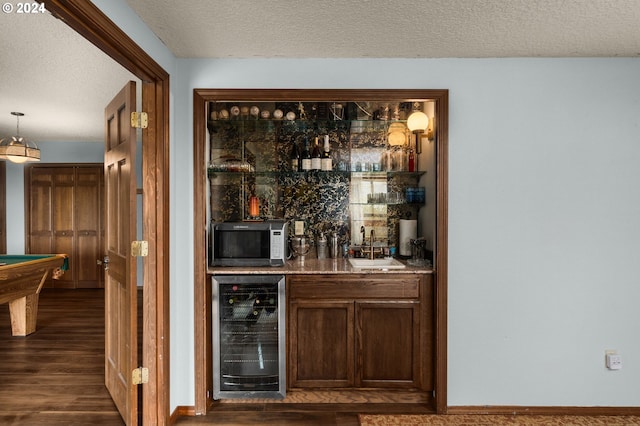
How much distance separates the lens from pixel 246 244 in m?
2.81

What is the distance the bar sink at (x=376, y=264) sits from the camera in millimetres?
2721

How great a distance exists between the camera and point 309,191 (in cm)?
353

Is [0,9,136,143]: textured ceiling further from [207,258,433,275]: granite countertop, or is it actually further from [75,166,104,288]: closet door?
[207,258,433,275]: granite countertop

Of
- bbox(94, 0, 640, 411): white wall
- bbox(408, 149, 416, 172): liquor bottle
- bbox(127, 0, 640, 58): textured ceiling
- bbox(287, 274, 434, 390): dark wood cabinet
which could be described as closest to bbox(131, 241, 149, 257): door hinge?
bbox(94, 0, 640, 411): white wall

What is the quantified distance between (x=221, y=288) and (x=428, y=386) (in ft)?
5.46

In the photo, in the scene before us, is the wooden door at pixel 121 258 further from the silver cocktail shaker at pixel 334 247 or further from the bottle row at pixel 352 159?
the silver cocktail shaker at pixel 334 247

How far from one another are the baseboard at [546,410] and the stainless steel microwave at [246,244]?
167 cm

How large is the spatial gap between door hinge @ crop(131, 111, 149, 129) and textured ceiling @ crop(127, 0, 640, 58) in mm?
498

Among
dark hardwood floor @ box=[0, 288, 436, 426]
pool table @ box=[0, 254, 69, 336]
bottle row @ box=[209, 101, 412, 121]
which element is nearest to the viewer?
dark hardwood floor @ box=[0, 288, 436, 426]

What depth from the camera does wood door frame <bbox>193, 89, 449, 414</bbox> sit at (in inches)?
102

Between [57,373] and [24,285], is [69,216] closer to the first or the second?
[24,285]

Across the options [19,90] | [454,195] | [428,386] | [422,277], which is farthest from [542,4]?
[19,90]

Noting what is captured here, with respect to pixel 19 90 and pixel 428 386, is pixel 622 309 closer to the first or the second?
pixel 428 386

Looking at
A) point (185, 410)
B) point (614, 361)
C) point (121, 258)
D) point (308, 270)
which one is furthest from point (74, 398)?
point (614, 361)
